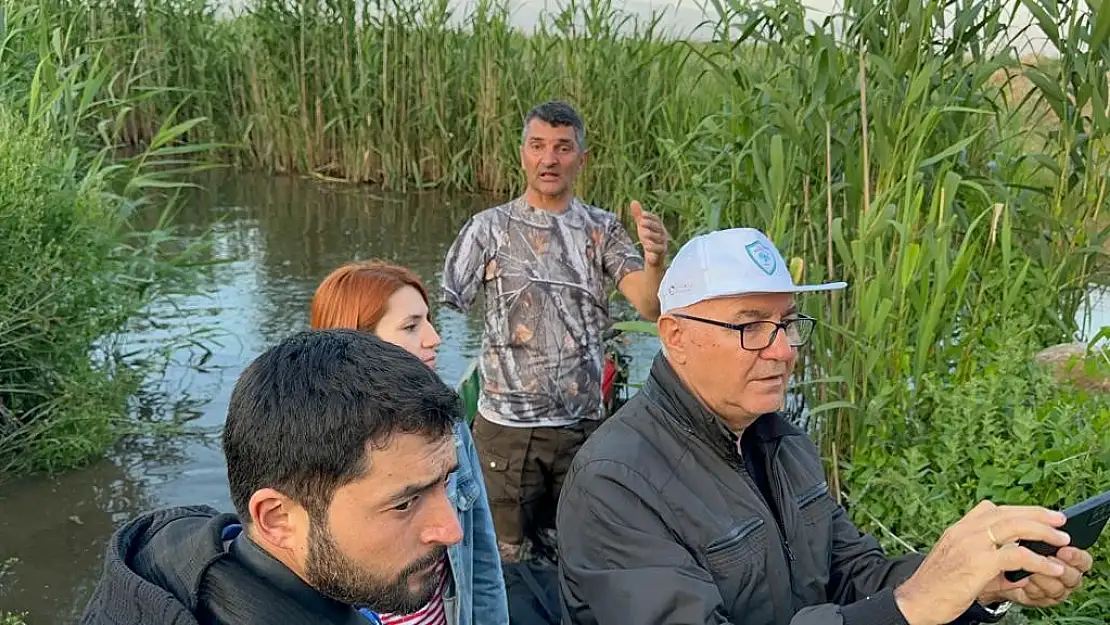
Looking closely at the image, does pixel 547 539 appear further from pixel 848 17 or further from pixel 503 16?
pixel 503 16

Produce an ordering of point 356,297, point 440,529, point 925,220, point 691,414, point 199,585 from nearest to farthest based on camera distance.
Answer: point 199,585 < point 440,529 < point 691,414 < point 356,297 < point 925,220

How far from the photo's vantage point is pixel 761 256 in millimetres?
2211

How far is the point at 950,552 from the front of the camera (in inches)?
72.9

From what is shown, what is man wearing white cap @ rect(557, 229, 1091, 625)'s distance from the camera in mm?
1887

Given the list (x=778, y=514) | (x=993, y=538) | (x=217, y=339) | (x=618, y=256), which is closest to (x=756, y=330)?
(x=778, y=514)

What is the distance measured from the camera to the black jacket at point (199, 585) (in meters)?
1.23

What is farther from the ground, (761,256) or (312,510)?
(761,256)

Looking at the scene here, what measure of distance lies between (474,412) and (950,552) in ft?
9.38

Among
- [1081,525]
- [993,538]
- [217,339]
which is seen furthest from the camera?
[217,339]

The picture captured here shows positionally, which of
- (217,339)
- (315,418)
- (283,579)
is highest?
(315,418)

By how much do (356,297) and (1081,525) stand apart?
4.89 feet

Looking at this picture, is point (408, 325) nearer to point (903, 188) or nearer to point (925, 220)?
point (903, 188)

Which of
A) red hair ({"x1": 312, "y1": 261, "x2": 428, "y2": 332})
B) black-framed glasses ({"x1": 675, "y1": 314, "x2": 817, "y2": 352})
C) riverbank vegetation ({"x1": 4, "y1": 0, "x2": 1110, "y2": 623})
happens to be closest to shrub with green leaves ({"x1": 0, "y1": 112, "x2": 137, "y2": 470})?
riverbank vegetation ({"x1": 4, "y1": 0, "x2": 1110, "y2": 623})

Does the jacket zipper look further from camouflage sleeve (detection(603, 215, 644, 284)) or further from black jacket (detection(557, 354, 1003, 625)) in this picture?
camouflage sleeve (detection(603, 215, 644, 284))
